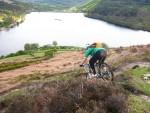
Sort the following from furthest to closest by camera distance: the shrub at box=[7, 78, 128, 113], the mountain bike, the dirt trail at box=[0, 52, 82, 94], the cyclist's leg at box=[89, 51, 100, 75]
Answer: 1. the dirt trail at box=[0, 52, 82, 94]
2. the mountain bike
3. the cyclist's leg at box=[89, 51, 100, 75]
4. the shrub at box=[7, 78, 128, 113]

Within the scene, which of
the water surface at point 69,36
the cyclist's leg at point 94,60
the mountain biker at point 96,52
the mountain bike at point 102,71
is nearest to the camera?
the mountain biker at point 96,52

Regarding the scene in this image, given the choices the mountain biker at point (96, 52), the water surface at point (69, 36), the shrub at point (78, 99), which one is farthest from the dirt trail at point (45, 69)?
the water surface at point (69, 36)

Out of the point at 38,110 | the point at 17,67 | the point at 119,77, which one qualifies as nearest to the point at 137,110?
the point at 38,110

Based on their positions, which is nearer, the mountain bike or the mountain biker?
the mountain biker

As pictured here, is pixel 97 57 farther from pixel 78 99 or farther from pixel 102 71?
pixel 78 99

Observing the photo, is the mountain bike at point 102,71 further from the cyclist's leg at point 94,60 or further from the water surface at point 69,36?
the water surface at point 69,36

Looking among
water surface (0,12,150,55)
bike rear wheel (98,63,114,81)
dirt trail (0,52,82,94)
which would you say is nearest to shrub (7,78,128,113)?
bike rear wheel (98,63,114,81)

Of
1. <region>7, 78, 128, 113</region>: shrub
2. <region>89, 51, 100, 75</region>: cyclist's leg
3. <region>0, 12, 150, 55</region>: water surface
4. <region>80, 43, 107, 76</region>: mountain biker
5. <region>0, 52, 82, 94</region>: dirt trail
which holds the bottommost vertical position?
<region>0, 12, 150, 55</region>: water surface

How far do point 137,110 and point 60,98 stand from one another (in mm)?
2914

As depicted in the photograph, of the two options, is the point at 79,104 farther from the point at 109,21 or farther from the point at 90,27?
the point at 109,21

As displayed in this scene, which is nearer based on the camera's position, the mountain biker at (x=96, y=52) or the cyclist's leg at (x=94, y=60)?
the mountain biker at (x=96, y=52)

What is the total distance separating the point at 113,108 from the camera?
44.4 ft

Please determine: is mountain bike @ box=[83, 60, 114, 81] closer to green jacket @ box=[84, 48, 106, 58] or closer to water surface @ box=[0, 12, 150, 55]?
green jacket @ box=[84, 48, 106, 58]

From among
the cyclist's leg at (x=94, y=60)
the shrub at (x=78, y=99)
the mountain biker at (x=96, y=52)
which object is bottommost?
the shrub at (x=78, y=99)
